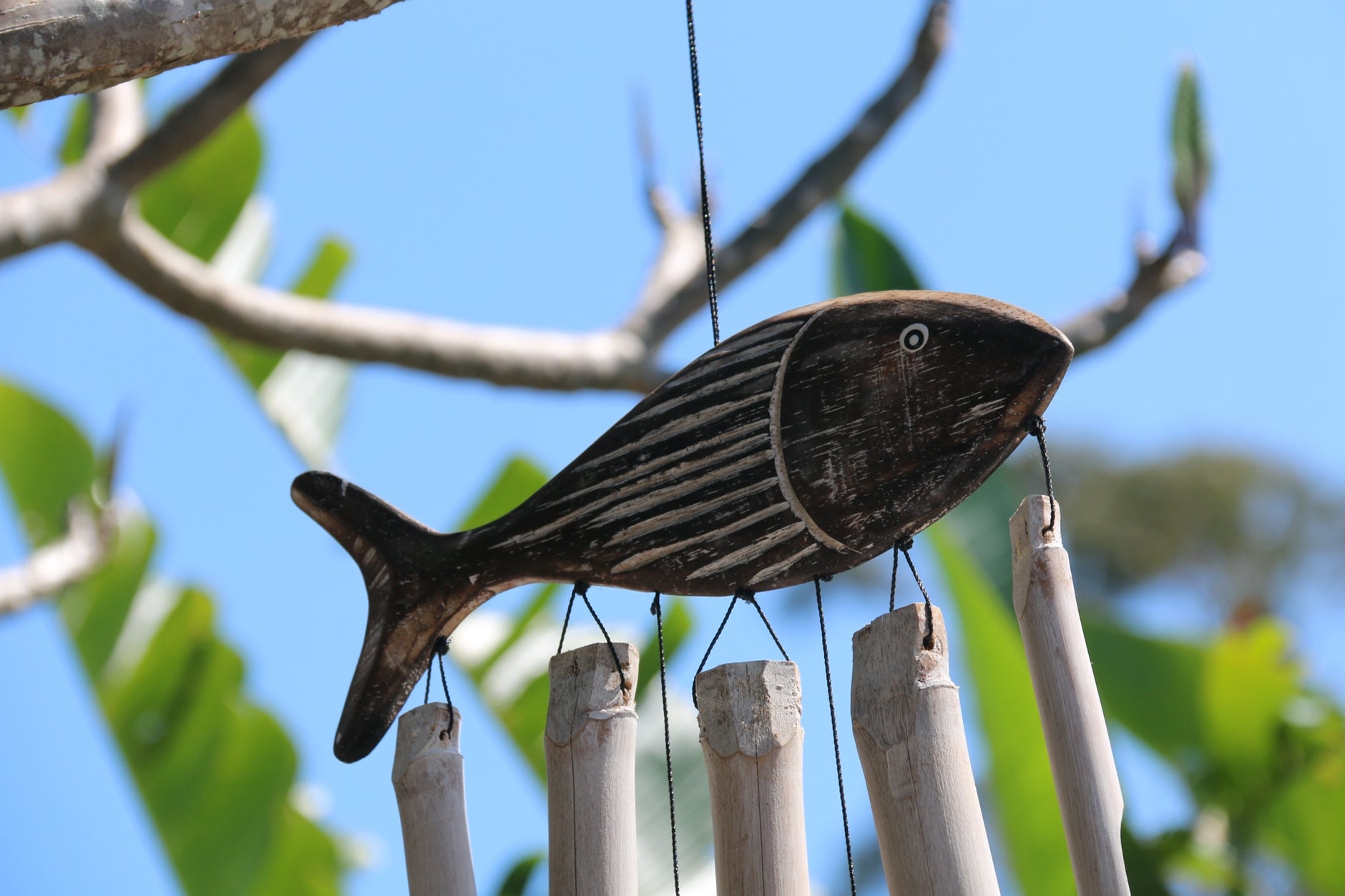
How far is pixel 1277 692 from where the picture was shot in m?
2.67

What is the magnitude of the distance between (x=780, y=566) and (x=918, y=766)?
192mm

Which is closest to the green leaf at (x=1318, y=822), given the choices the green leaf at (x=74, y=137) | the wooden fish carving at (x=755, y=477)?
the wooden fish carving at (x=755, y=477)

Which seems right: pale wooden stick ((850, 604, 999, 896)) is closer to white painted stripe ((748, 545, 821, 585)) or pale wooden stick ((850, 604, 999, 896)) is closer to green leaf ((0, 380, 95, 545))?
white painted stripe ((748, 545, 821, 585))

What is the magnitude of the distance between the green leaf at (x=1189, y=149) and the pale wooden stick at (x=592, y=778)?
1.66 meters

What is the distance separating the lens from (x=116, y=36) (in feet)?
3.22

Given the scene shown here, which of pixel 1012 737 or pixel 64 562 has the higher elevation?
pixel 64 562

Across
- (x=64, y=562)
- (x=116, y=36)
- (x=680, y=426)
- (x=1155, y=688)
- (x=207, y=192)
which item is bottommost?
(x=680, y=426)

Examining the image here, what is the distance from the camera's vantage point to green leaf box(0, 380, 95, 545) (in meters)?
2.67

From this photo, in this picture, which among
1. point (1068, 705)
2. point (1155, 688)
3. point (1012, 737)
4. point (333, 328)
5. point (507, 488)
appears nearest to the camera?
point (1068, 705)

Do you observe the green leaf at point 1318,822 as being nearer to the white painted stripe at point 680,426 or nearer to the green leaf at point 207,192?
the white painted stripe at point 680,426

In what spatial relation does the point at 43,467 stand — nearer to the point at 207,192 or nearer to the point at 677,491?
the point at 207,192

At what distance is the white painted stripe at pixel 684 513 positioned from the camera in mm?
1040

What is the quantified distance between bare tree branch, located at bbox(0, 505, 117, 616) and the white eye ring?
1.99 metres

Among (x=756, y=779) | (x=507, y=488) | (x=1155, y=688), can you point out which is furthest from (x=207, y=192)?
(x=1155, y=688)
